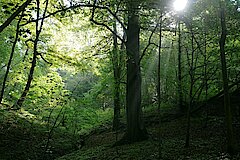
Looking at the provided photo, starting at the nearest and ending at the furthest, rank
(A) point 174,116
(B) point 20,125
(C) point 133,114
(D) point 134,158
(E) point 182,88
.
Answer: (D) point 134,158 < (C) point 133,114 < (B) point 20,125 < (E) point 182,88 < (A) point 174,116

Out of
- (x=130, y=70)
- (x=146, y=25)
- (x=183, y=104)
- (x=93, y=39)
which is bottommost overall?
(x=183, y=104)

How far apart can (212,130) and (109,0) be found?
21.8 feet

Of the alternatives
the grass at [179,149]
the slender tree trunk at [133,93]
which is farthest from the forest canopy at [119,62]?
the grass at [179,149]

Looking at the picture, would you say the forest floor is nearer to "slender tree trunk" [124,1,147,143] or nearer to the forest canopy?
the forest canopy

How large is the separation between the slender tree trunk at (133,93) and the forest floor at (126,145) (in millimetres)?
540

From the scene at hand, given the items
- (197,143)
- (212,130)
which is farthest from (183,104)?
(197,143)

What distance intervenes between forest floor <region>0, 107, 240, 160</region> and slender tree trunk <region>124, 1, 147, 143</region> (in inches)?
21.2

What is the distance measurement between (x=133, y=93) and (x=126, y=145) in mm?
2043

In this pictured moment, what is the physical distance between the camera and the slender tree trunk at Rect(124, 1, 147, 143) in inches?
399

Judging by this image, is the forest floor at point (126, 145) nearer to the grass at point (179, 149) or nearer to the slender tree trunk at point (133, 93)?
the grass at point (179, 149)

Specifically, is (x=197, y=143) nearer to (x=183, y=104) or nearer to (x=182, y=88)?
(x=182, y=88)

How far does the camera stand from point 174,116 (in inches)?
597

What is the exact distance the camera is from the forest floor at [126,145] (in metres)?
7.48

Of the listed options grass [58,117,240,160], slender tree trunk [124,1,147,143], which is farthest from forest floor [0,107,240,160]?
slender tree trunk [124,1,147,143]
